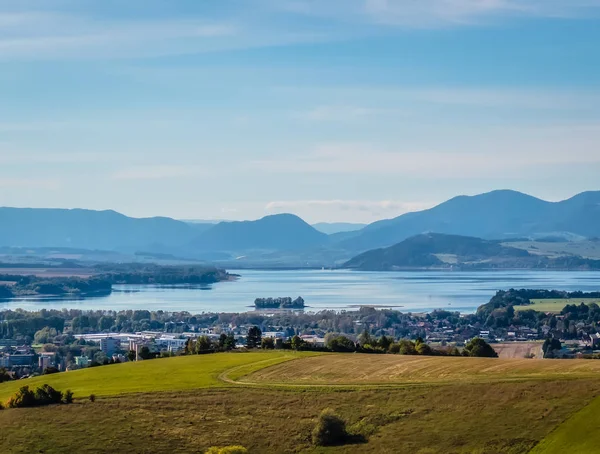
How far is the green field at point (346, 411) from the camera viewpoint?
35.8 metres

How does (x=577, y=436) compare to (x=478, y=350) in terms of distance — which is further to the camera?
(x=478, y=350)

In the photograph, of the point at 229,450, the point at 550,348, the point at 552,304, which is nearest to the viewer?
the point at 229,450

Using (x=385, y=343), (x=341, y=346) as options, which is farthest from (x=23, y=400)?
(x=385, y=343)

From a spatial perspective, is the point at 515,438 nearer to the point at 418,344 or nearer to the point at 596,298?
the point at 418,344

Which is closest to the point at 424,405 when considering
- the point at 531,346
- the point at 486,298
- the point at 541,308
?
the point at 531,346

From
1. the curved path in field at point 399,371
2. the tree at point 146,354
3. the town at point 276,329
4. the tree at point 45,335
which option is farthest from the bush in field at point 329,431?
the tree at point 45,335

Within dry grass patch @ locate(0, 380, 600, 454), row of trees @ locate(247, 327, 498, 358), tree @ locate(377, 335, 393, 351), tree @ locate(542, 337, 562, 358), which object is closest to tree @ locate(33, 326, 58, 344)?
tree @ locate(542, 337, 562, 358)

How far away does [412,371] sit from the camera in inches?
1852

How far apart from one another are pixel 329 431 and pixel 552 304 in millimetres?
116896

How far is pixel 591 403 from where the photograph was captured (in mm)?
36406

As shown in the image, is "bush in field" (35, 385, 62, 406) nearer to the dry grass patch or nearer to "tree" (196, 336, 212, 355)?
the dry grass patch

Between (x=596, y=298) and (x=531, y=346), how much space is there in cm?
6871

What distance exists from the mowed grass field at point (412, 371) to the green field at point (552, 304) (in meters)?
90.0

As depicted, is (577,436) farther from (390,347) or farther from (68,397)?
(390,347)
